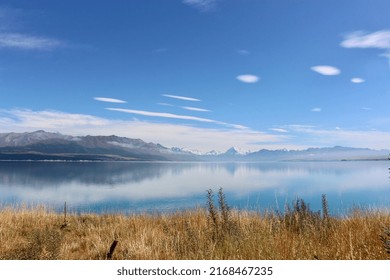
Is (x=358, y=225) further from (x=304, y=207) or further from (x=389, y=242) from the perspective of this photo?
(x=389, y=242)

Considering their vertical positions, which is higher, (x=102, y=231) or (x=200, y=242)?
(x=200, y=242)

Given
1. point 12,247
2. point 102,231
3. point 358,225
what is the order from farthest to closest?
point 102,231, point 358,225, point 12,247

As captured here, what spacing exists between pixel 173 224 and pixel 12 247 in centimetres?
449

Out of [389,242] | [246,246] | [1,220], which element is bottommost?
[1,220]

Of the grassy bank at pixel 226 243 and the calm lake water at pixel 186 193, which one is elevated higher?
the grassy bank at pixel 226 243

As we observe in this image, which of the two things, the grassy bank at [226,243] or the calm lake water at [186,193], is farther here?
the calm lake water at [186,193]

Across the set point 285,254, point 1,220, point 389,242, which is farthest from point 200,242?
point 1,220

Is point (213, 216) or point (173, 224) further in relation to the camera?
point (173, 224)

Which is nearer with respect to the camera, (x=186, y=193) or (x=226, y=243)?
(x=226, y=243)

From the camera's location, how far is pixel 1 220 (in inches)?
430

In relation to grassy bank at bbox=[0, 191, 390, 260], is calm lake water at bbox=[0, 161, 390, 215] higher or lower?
lower

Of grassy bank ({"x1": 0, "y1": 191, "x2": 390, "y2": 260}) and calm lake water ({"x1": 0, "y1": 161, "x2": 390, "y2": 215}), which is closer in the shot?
grassy bank ({"x1": 0, "y1": 191, "x2": 390, "y2": 260})

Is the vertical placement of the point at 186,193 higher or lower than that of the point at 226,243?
lower
